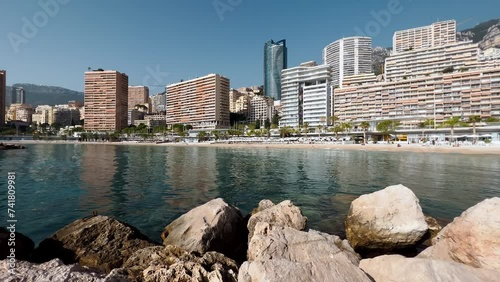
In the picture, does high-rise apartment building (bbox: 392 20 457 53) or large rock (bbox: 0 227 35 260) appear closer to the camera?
large rock (bbox: 0 227 35 260)

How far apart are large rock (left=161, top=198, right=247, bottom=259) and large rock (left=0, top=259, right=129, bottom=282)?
11.1 feet

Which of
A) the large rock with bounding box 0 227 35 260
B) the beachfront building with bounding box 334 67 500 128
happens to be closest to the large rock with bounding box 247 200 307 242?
the large rock with bounding box 0 227 35 260

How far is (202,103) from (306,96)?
2636 inches

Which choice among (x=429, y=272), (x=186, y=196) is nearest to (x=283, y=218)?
(x=429, y=272)

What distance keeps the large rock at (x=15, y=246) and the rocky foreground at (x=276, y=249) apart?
0.04 metres

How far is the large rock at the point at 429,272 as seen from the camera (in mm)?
4305

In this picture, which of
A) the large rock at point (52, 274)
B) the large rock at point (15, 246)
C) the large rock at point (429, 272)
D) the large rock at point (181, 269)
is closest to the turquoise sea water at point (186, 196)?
the large rock at point (15, 246)

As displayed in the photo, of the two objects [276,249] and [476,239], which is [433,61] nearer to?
[476,239]

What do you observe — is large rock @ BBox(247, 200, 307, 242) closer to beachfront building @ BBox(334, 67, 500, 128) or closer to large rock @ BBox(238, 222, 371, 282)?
large rock @ BBox(238, 222, 371, 282)

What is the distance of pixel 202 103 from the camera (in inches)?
6870

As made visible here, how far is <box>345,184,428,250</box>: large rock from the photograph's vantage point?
8125mm

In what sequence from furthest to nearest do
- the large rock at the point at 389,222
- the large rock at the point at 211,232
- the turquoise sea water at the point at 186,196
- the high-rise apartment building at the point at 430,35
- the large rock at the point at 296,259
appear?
the high-rise apartment building at the point at 430,35
the turquoise sea water at the point at 186,196
the large rock at the point at 389,222
the large rock at the point at 211,232
the large rock at the point at 296,259

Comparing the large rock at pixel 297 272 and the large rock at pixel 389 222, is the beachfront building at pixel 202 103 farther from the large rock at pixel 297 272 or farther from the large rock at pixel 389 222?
the large rock at pixel 297 272

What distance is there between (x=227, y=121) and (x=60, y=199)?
537ft
